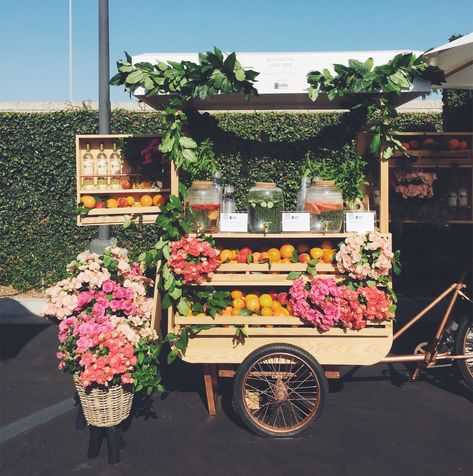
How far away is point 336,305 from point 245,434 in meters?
1.14

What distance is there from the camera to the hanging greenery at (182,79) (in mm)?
3281

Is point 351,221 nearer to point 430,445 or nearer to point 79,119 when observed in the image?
point 430,445

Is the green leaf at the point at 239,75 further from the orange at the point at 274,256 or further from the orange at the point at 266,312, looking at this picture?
the orange at the point at 266,312

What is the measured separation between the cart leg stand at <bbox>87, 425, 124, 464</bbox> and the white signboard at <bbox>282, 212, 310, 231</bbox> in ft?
5.85

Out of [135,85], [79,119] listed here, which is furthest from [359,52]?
[79,119]

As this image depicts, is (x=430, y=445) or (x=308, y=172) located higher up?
(x=308, y=172)

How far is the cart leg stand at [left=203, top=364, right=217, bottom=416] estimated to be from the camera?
369cm

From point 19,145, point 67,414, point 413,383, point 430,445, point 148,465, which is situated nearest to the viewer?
point 148,465

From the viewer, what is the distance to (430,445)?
3.41 m

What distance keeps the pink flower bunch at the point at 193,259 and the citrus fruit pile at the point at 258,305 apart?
13.2 inches

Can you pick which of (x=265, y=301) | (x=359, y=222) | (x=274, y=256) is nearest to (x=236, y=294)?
(x=265, y=301)

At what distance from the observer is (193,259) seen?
3418 mm

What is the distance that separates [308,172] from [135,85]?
152 centimetres

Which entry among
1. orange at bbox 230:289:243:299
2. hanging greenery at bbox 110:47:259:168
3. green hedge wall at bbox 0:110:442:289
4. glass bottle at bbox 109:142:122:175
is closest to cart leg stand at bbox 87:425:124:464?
orange at bbox 230:289:243:299
